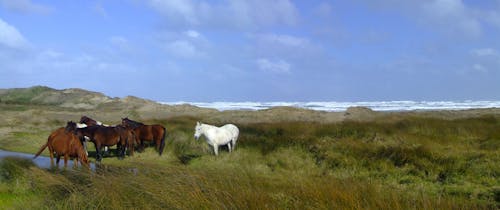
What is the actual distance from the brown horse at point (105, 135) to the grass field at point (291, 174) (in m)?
0.75

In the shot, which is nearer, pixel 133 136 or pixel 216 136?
pixel 216 136

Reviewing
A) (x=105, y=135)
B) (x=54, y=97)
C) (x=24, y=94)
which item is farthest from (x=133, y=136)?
(x=24, y=94)

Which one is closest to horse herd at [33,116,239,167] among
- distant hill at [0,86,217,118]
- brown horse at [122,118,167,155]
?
brown horse at [122,118,167,155]

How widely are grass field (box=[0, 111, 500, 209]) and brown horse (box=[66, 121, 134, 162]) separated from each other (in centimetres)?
75

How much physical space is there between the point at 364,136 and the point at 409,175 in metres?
5.59

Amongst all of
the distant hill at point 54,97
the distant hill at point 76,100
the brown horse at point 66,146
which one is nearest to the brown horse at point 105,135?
the brown horse at point 66,146

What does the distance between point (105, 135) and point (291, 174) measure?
10.5m

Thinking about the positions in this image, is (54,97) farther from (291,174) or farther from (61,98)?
(291,174)

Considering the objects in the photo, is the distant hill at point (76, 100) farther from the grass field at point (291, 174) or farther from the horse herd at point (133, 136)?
the grass field at point (291, 174)

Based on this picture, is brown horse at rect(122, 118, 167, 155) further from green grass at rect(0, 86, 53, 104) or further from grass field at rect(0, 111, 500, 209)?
green grass at rect(0, 86, 53, 104)

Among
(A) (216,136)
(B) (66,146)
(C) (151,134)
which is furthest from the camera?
(C) (151,134)

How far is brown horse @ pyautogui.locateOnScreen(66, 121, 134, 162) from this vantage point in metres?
16.8

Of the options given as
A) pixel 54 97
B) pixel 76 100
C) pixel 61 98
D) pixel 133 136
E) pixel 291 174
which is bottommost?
pixel 291 174

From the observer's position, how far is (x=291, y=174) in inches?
356
